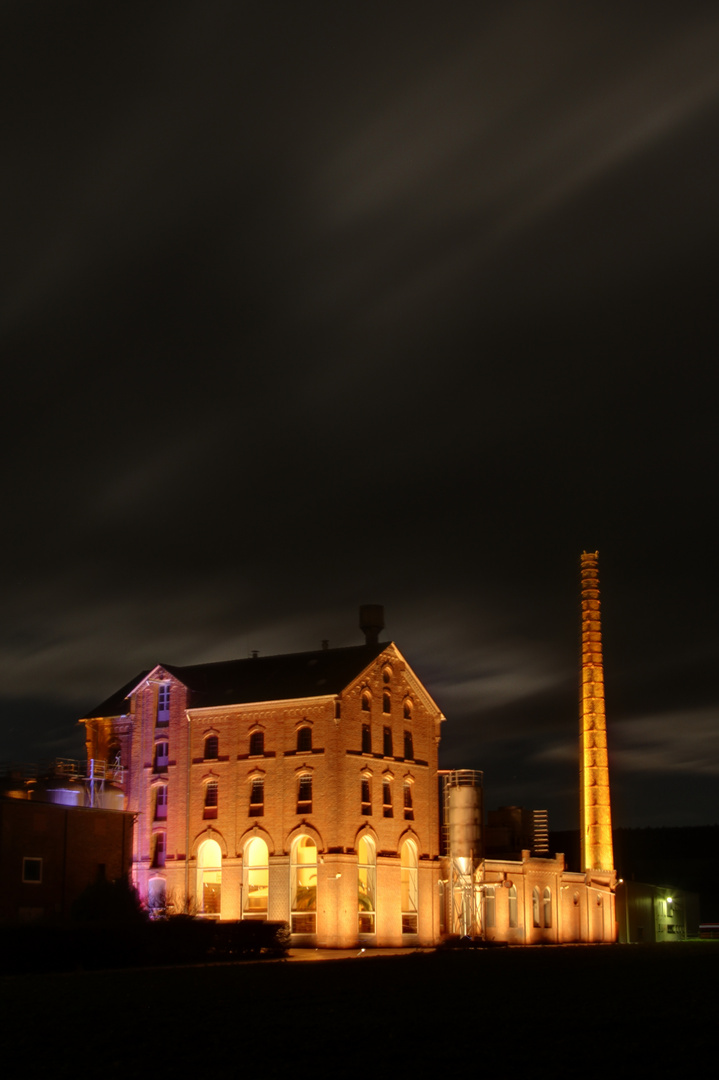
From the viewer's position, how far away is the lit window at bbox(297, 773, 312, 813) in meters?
57.3

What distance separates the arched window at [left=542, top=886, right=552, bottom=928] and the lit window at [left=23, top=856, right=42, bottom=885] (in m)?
29.1

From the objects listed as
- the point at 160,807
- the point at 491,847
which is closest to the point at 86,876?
the point at 160,807

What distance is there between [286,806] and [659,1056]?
141ft

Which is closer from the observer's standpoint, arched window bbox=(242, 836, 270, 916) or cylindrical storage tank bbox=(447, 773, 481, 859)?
arched window bbox=(242, 836, 270, 916)

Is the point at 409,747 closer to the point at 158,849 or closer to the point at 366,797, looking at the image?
the point at 366,797

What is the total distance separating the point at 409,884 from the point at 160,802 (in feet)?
42.0

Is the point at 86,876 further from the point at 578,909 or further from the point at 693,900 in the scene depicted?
the point at 693,900

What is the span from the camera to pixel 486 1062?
605 inches

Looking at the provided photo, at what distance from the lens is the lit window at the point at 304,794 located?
188 ft

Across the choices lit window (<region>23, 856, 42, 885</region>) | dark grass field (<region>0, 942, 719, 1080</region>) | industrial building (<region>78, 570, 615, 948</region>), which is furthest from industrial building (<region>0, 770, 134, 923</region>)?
dark grass field (<region>0, 942, 719, 1080</region>)

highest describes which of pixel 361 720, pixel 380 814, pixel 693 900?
pixel 361 720

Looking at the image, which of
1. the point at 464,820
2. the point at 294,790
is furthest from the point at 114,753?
the point at 464,820

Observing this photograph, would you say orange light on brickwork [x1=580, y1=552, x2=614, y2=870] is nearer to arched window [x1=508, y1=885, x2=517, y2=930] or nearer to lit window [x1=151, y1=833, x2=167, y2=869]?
arched window [x1=508, y1=885, x2=517, y2=930]

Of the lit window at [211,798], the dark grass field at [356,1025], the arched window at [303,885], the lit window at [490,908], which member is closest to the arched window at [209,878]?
the lit window at [211,798]
